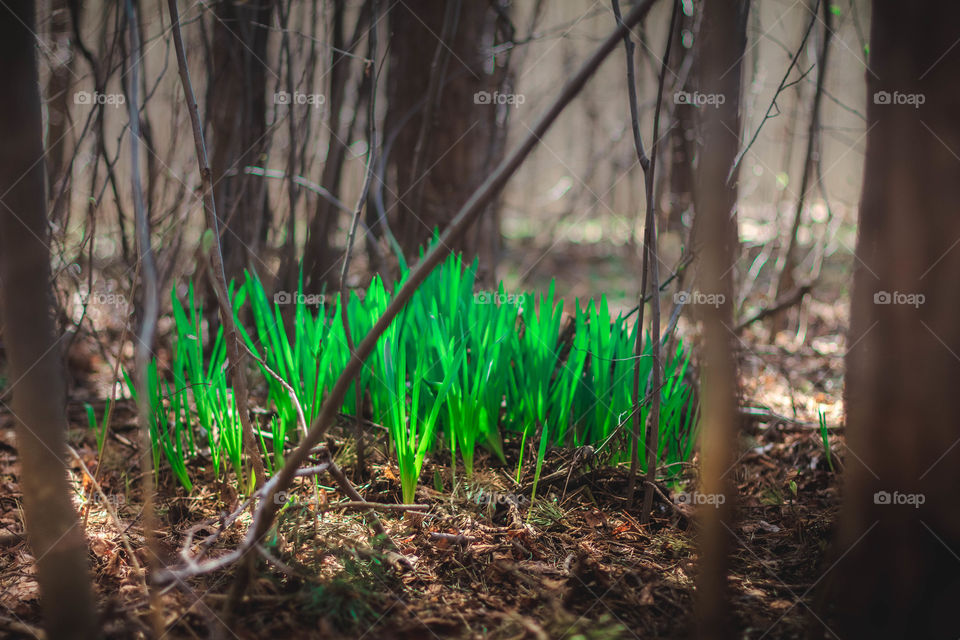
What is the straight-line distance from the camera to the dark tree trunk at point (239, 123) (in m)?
2.35

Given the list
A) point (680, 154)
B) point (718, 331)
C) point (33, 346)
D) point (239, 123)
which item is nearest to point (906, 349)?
point (718, 331)

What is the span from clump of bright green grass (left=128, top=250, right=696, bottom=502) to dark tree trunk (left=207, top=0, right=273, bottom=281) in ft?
2.88

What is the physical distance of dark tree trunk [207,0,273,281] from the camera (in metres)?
2.35

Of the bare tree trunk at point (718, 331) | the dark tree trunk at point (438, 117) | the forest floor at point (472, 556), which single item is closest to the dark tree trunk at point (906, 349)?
the forest floor at point (472, 556)

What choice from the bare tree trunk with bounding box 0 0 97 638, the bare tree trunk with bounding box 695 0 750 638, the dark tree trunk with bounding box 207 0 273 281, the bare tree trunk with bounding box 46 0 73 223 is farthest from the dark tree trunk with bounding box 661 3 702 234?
the bare tree trunk with bounding box 46 0 73 223

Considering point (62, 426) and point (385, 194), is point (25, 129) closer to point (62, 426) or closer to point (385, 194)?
point (62, 426)

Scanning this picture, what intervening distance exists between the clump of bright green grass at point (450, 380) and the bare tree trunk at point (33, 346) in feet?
2.05

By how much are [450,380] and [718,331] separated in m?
0.75

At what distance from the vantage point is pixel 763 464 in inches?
72.0

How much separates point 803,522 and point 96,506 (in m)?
1.68

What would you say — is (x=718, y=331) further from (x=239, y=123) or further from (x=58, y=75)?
(x=58, y=75)

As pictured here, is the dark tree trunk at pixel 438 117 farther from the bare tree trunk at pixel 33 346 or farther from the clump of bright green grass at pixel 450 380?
the bare tree trunk at pixel 33 346

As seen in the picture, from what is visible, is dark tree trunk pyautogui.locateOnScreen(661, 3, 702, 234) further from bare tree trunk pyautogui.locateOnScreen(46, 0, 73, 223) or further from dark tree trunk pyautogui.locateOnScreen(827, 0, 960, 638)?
bare tree trunk pyautogui.locateOnScreen(46, 0, 73, 223)

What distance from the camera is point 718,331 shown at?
754 millimetres
